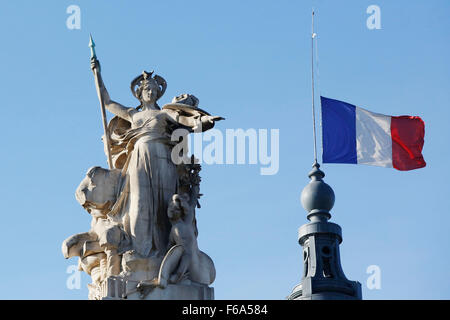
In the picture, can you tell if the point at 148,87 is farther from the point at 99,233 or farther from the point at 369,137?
the point at 369,137

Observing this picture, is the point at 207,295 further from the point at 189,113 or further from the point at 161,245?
the point at 189,113

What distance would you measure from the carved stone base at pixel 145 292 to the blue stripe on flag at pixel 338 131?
14228 millimetres

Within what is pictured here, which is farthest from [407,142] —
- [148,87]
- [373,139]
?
[148,87]

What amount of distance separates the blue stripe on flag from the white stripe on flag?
0.66 ft

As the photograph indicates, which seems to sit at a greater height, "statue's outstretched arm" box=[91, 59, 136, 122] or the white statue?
"statue's outstretched arm" box=[91, 59, 136, 122]

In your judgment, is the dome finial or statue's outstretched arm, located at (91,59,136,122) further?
the dome finial

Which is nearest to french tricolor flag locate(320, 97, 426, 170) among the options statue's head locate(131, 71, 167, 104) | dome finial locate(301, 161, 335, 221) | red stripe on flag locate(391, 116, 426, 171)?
red stripe on flag locate(391, 116, 426, 171)

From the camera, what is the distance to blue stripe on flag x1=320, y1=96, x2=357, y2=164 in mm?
49750

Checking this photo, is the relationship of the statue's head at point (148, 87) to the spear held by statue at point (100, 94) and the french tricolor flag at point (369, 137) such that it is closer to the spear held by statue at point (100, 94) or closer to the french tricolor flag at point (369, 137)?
the spear held by statue at point (100, 94)

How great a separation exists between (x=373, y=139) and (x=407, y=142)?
1.15m

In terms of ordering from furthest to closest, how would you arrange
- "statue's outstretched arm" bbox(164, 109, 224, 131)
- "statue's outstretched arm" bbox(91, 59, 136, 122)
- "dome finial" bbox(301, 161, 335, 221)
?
"dome finial" bbox(301, 161, 335, 221) → "statue's outstretched arm" bbox(91, 59, 136, 122) → "statue's outstretched arm" bbox(164, 109, 224, 131)

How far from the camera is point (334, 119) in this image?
50.5 metres

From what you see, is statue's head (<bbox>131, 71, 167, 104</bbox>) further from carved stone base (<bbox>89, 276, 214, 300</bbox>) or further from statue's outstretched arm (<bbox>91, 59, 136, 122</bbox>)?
carved stone base (<bbox>89, 276, 214, 300</bbox>)
